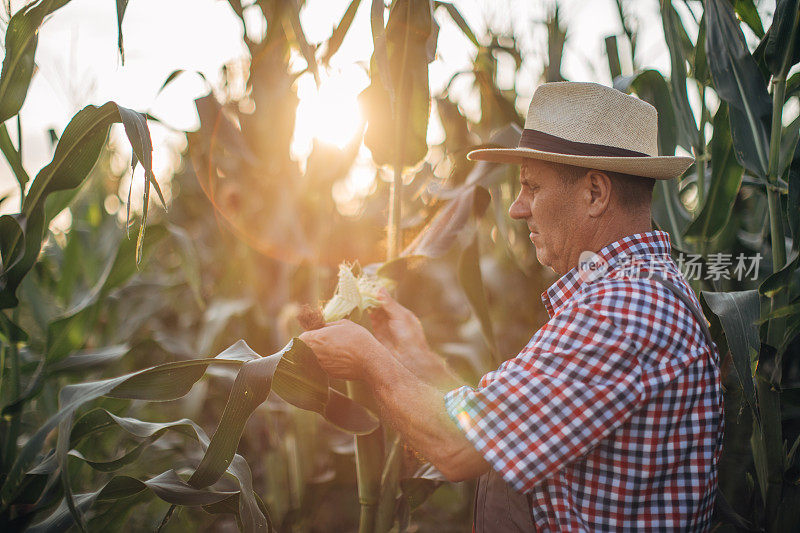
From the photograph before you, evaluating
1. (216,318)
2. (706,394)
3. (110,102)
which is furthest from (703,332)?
(216,318)

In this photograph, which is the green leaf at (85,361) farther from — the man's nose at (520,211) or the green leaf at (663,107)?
the green leaf at (663,107)

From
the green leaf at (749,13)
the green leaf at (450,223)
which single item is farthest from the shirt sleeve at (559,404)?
the green leaf at (749,13)

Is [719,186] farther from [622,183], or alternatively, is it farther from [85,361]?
[85,361]

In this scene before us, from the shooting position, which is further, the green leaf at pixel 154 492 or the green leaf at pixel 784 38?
the green leaf at pixel 784 38

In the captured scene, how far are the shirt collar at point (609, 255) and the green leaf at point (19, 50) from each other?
4.31 feet

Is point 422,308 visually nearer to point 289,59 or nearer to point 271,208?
point 271,208

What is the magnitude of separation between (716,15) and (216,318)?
80.6 inches

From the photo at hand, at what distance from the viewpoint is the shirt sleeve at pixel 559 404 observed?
1080 millimetres

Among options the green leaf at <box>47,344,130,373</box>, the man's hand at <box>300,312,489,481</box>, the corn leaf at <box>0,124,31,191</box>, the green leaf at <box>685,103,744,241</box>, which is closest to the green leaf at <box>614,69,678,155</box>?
the green leaf at <box>685,103,744,241</box>

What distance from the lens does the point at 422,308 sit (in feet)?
12.2

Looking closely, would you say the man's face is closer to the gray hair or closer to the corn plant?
the gray hair

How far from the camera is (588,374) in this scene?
1091 mm

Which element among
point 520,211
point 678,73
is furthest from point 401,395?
point 678,73

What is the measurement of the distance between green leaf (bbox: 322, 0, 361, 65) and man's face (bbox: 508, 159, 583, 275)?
657 mm
